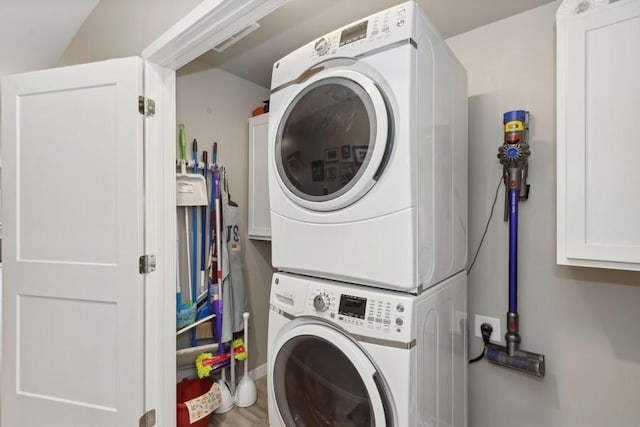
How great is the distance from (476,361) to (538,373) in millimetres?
304

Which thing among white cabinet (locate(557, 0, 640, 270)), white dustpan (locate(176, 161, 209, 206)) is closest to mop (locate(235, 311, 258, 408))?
white dustpan (locate(176, 161, 209, 206))

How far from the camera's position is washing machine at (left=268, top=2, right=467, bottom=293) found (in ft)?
3.31

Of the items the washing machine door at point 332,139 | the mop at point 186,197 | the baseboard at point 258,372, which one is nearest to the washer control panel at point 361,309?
the washing machine door at point 332,139

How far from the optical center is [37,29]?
206 centimetres

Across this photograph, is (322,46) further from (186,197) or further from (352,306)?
(186,197)

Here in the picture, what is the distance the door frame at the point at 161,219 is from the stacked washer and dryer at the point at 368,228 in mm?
664

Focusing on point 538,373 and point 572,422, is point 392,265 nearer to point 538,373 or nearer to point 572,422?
point 538,373

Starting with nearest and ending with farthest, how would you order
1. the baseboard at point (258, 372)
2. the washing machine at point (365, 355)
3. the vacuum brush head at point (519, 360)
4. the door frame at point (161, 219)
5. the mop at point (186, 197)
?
the washing machine at point (365, 355) < the vacuum brush head at point (519, 360) < the door frame at point (161, 219) < the mop at point (186, 197) < the baseboard at point (258, 372)

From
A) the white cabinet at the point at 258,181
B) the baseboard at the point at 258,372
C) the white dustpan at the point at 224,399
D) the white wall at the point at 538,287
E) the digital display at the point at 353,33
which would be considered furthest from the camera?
the baseboard at the point at 258,372

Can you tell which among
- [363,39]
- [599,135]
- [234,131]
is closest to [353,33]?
[363,39]

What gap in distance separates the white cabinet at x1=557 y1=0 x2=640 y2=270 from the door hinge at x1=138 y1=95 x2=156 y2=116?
1.77 meters

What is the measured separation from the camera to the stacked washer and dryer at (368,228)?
1.00m

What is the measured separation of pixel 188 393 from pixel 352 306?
1.50m

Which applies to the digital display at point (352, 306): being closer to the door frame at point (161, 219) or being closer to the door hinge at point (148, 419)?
the door frame at point (161, 219)
